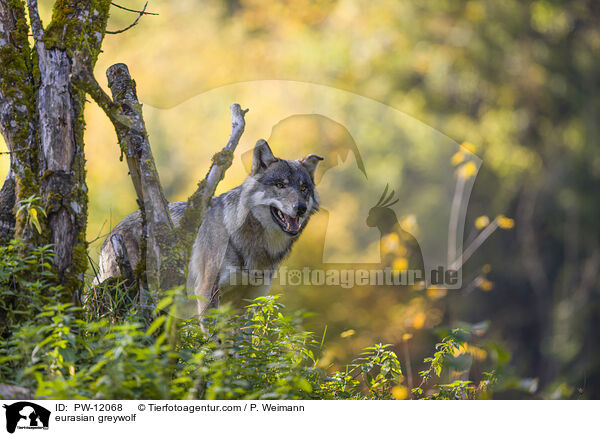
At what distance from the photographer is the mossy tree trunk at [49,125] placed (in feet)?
11.9

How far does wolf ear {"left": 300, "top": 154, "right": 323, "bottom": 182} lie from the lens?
17.4 ft

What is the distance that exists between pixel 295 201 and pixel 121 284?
154cm

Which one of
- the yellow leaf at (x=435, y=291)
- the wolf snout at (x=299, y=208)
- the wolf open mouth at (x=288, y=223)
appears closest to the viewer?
the wolf snout at (x=299, y=208)

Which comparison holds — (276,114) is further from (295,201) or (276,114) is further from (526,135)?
(526,135)

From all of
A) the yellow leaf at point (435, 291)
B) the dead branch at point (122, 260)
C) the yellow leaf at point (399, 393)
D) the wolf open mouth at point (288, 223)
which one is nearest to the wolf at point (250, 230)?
the wolf open mouth at point (288, 223)

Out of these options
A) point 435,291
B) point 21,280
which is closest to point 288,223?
point 21,280

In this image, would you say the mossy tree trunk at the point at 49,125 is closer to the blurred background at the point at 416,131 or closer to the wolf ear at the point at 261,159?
the wolf ear at the point at 261,159

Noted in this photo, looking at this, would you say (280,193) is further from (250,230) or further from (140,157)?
(140,157)

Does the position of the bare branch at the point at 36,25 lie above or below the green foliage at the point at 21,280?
above

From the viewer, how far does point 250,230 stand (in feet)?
17.0

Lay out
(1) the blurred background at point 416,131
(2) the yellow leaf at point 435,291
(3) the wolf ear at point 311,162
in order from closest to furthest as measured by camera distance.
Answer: (3) the wolf ear at point 311,162 < (2) the yellow leaf at point 435,291 < (1) the blurred background at point 416,131

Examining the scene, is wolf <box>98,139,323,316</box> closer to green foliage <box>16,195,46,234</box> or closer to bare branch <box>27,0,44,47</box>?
green foliage <box>16,195,46,234</box>

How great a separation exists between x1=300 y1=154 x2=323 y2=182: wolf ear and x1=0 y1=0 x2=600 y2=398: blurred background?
3.24 meters
